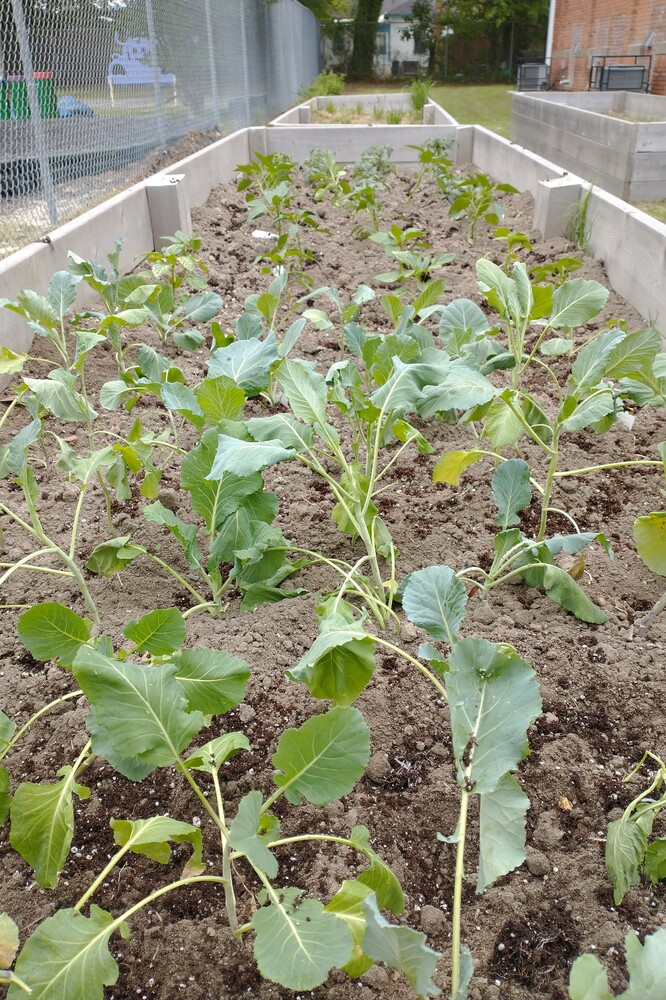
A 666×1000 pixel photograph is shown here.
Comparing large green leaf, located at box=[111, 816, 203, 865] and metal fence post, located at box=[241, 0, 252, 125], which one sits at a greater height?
metal fence post, located at box=[241, 0, 252, 125]

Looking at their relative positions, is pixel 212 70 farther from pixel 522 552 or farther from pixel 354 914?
pixel 354 914

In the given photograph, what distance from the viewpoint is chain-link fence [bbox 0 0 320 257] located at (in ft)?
12.3

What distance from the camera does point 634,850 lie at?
1.32 metres

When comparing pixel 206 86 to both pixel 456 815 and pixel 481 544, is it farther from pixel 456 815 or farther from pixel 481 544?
pixel 456 815

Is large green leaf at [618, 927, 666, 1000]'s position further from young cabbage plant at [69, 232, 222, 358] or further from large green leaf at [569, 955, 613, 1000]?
young cabbage plant at [69, 232, 222, 358]

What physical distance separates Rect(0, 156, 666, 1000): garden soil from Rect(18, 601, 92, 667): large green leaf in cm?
34

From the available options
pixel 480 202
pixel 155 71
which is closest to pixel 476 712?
pixel 480 202

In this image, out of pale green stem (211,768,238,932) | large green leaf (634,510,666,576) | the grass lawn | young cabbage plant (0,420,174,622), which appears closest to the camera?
pale green stem (211,768,238,932)

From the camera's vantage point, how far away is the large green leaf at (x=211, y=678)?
48.2 inches

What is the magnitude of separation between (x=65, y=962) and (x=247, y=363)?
1483mm

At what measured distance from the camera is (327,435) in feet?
6.41

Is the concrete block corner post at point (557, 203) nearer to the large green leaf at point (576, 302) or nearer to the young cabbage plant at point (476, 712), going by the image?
the large green leaf at point (576, 302)

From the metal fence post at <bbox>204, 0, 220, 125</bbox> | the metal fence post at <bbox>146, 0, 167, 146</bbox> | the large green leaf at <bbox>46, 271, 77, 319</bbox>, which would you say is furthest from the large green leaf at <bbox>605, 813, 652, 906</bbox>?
the metal fence post at <bbox>204, 0, 220, 125</bbox>

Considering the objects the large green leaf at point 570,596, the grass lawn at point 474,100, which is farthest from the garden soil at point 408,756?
the grass lawn at point 474,100
